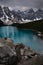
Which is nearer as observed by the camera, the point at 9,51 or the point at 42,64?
the point at 42,64

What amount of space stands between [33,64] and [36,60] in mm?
204

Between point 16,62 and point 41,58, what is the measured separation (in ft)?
6.40

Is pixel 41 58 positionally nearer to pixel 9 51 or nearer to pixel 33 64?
pixel 33 64

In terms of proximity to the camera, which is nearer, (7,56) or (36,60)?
(36,60)

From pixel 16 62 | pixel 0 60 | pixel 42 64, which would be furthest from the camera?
pixel 16 62

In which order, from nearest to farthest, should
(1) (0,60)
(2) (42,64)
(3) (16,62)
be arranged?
1. (2) (42,64)
2. (1) (0,60)
3. (3) (16,62)

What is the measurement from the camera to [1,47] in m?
8.16

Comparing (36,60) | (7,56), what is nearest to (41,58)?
(36,60)

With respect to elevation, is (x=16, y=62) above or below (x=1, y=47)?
below

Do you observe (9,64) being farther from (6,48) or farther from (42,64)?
(42,64)

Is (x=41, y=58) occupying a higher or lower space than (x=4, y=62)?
higher

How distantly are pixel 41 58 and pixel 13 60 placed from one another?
1.79 m

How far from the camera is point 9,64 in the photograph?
8.05 metres

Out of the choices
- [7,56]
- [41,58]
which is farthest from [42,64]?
[7,56]
